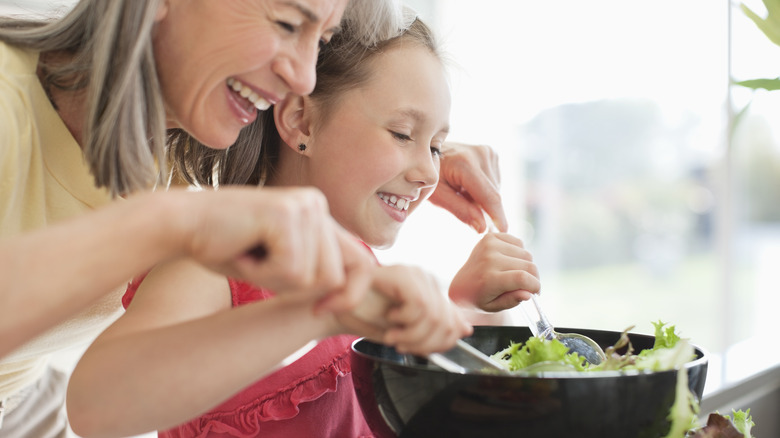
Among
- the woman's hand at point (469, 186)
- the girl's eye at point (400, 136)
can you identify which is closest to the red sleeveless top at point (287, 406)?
the girl's eye at point (400, 136)

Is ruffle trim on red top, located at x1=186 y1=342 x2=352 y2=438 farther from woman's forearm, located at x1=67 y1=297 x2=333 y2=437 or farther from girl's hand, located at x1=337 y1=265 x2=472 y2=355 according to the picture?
girl's hand, located at x1=337 y1=265 x2=472 y2=355

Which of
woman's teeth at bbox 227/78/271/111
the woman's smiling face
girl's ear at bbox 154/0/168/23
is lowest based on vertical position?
woman's teeth at bbox 227/78/271/111

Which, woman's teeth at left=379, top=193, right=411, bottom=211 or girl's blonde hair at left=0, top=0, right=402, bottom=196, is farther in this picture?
woman's teeth at left=379, top=193, right=411, bottom=211

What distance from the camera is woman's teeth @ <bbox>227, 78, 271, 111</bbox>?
0.95m

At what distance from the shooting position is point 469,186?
136 cm

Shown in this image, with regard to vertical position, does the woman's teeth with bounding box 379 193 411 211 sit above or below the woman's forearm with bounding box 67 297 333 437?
below

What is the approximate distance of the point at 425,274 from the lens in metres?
0.63

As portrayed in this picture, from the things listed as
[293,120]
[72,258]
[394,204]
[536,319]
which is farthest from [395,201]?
[72,258]

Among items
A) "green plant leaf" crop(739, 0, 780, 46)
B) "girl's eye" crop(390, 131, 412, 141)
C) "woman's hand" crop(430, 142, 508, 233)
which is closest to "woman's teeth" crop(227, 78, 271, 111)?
"girl's eye" crop(390, 131, 412, 141)

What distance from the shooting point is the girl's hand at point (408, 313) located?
0.59 metres

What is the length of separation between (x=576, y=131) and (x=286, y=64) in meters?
6.69

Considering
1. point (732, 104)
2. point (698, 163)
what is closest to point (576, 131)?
point (698, 163)

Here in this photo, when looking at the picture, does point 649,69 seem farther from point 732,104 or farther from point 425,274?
point 425,274

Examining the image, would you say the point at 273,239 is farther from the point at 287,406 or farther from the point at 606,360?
the point at 287,406
